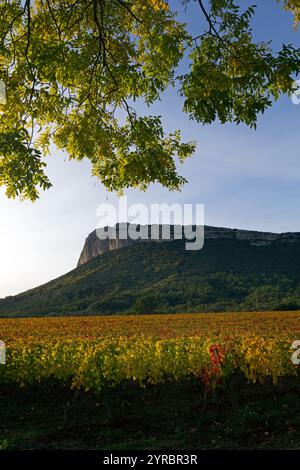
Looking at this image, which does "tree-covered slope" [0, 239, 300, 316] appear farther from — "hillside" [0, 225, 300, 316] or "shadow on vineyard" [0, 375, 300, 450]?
"shadow on vineyard" [0, 375, 300, 450]

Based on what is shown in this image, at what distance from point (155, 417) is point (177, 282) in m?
91.9

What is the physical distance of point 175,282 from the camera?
100812 millimetres

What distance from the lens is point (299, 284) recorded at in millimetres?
95812

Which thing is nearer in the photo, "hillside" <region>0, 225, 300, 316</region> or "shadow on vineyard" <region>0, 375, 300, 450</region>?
"shadow on vineyard" <region>0, 375, 300, 450</region>

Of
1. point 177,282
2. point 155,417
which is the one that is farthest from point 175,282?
point 155,417

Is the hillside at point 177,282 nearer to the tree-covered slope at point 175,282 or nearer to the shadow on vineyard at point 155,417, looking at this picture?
the tree-covered slope at point 175,282

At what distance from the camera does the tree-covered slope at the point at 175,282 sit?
89000 mm

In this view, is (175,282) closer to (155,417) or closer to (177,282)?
(177,282)

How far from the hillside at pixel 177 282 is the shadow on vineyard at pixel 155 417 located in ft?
214

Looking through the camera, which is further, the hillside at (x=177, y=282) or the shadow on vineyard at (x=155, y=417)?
the hillside at (x=177, y=282)

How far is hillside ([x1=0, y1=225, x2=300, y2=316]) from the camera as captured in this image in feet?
292

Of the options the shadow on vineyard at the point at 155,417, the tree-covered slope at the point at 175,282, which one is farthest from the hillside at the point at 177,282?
the shadow on vineyard at the point at 155,417

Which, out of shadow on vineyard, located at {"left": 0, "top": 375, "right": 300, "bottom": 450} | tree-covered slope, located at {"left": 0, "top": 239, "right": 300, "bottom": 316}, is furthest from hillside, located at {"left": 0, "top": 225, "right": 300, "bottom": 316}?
shadow on vineyard, located at {"left": 0, "top": 375, "right": 300, "bottom": 450}
